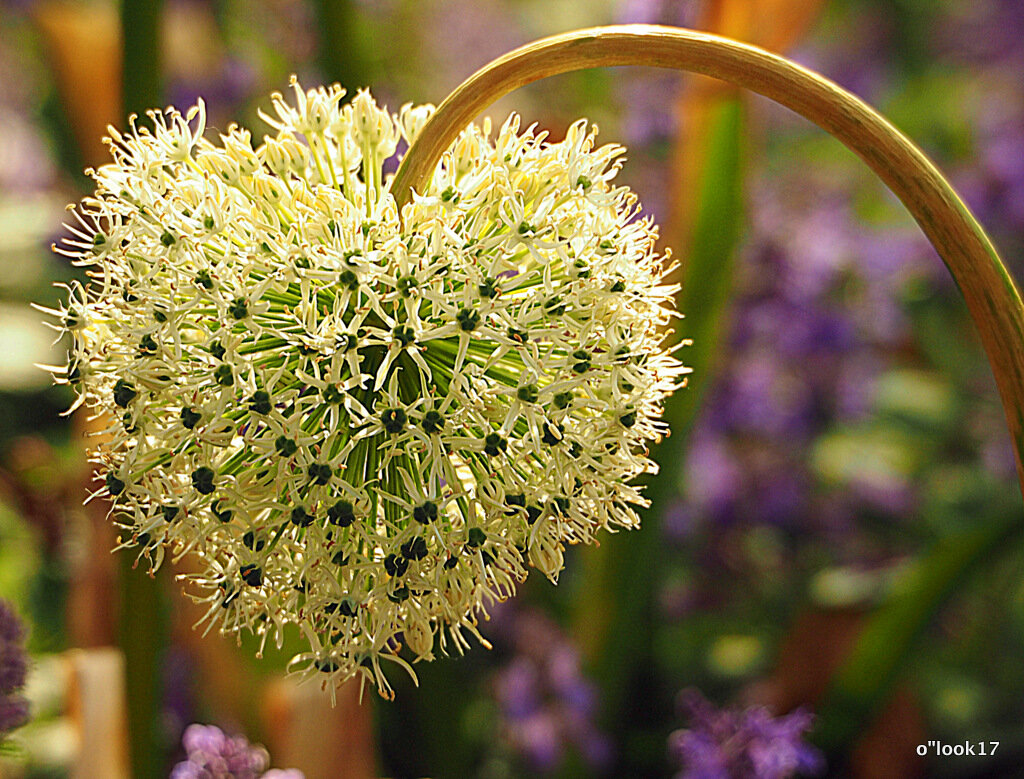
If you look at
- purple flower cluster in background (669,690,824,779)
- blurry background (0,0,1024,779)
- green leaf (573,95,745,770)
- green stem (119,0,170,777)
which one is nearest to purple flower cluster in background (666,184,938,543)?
blurry background (0,0,1024,779)

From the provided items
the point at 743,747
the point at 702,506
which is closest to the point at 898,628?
the point at 743,747

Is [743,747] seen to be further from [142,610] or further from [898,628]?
[142,610]

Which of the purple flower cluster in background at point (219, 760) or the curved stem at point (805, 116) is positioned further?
the purple flower cluster in background at point (219, 760)

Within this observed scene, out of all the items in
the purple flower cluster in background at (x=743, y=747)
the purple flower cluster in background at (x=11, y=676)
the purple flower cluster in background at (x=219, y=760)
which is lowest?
the purple flower cluster in background at (x=743, y=747)

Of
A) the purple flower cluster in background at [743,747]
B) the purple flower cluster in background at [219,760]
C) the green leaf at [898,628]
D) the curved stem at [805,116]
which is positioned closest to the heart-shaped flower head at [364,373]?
the curved stem at [805,116]

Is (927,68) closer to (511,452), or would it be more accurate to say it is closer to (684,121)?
(684,121)

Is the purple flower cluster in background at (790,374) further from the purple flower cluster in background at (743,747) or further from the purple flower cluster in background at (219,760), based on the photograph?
the purple flower cluster in background at (219,760)
